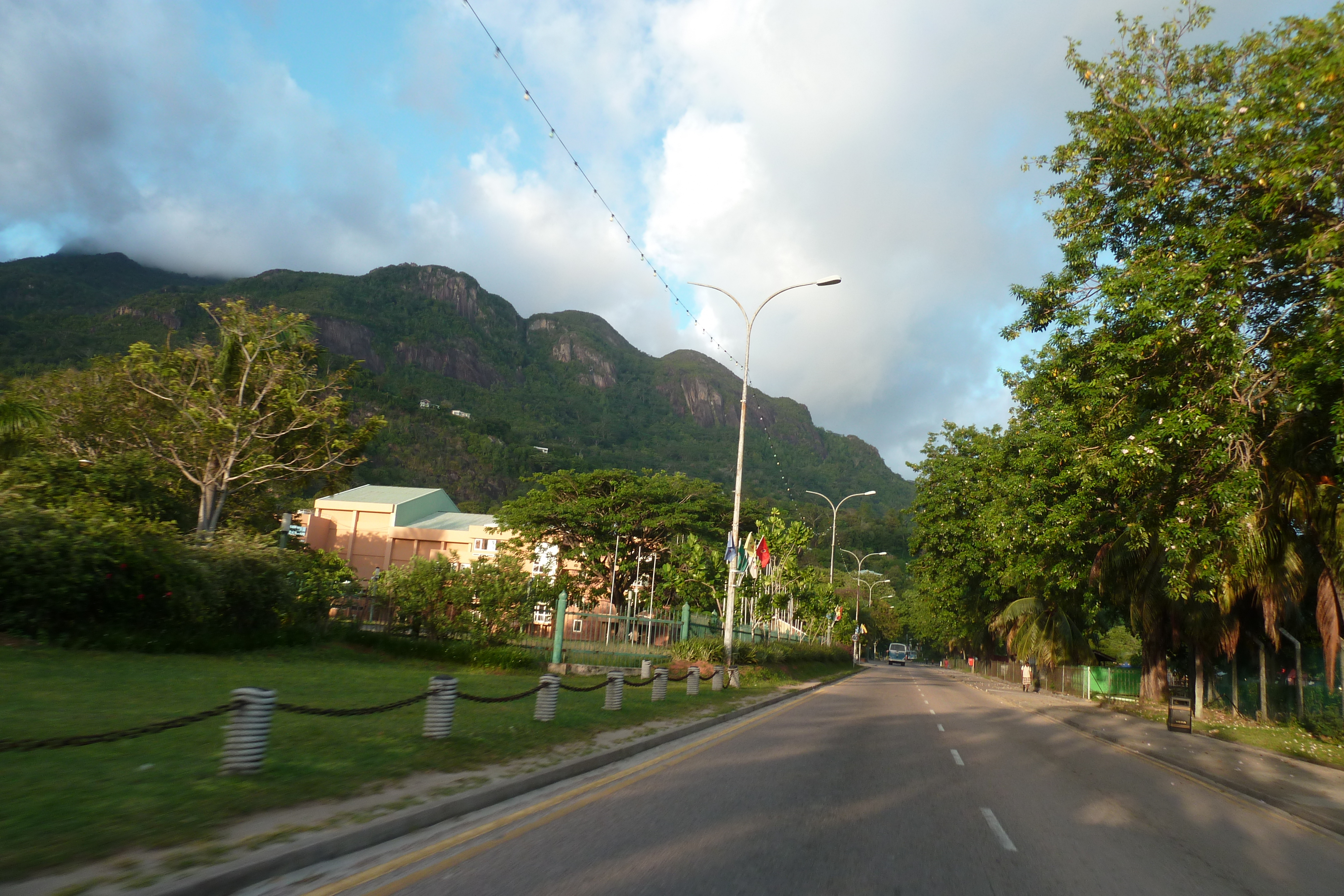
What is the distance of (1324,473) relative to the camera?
56.1ft

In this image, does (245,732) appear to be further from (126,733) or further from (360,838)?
(360,838)

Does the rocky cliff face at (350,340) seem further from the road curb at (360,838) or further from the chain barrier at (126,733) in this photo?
the road curb at (360,838)

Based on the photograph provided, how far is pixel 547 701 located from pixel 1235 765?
11.0m

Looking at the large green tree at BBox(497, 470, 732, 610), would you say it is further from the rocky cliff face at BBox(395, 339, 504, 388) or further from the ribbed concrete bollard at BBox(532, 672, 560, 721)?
the rocky cliff face at BBox(395, 339, 504, 388)

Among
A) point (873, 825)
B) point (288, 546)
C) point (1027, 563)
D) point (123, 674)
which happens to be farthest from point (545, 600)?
point (873, 825)

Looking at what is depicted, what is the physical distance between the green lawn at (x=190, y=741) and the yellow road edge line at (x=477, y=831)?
109 centimetres

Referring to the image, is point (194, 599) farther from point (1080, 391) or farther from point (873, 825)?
point (1080, 391)

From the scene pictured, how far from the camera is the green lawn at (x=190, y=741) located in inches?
218

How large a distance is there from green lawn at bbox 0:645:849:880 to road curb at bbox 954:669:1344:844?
25.9 feet

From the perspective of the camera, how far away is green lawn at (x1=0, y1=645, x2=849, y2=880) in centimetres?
554

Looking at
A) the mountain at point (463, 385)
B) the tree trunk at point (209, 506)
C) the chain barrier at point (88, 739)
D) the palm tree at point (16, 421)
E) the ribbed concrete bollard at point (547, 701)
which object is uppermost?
the mountain at point (463, 385)

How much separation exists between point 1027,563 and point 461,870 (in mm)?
25354

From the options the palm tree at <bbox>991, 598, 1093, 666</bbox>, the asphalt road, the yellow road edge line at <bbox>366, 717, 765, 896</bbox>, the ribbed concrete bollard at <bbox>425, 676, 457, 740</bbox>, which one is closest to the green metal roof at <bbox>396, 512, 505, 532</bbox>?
the palm tree at <bbox>991, 598, 1093, 666</bbox>

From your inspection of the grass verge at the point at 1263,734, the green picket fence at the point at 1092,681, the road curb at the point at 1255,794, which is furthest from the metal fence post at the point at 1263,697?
the green picket fence at the point at 1092,681
